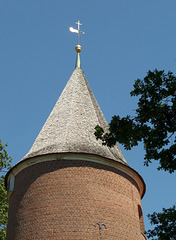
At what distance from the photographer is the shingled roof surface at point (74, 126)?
15812 mm

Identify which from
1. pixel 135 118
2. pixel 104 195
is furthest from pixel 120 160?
pixel 135 118

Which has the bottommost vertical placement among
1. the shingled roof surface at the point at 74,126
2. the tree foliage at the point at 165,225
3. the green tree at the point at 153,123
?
the tree foliage at the point at 165,225

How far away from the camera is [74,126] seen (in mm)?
16906

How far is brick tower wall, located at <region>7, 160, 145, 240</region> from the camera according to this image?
44.9 feet

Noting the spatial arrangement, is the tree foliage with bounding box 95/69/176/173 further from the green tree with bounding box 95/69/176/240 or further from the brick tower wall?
the brick tower wall

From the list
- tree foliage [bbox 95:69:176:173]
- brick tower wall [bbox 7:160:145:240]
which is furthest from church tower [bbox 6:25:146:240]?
tree foliage [bbox 95:69:176:173]

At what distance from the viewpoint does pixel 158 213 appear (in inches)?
464

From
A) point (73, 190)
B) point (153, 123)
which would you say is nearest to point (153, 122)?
point (153, 123)

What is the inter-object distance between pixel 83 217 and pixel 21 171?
3.75 meters

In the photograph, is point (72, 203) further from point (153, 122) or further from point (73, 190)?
point (153, 122)

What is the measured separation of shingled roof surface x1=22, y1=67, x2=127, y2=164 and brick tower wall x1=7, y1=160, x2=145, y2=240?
2.41ft

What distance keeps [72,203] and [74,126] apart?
4.02 m

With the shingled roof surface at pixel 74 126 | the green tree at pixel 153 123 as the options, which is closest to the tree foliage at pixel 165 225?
the green tree at pixel 153 123

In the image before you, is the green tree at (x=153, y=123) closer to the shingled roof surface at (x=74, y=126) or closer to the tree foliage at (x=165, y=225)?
the tree foliage at (x=165, y=225)
